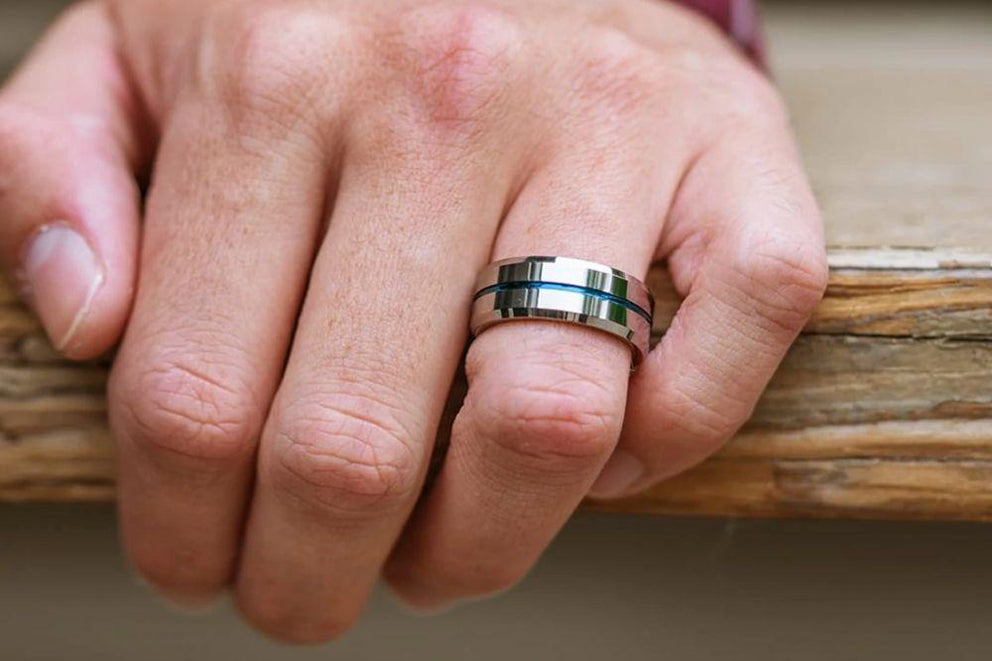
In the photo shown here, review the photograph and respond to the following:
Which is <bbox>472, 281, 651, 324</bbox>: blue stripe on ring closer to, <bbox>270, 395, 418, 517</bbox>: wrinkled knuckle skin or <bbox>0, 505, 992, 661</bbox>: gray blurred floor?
<bbox>270, 395, 418, 517</bbox>: wrinkled knuckle skin

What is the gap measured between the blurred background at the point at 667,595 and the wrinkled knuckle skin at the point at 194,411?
189 millimetres

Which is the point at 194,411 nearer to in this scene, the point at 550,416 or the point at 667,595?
the point at 550,416

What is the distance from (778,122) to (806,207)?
8 cm

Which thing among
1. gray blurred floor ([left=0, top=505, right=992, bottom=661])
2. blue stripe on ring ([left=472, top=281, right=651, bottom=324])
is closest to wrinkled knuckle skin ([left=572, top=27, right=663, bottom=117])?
blue stripe on ring ([left=472, top=281, right=651, bottom=324])

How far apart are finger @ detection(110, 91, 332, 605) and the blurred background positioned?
0.16m

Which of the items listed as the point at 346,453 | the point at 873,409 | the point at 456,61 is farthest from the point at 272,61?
the point at 873,409

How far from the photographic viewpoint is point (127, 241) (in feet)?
1.53

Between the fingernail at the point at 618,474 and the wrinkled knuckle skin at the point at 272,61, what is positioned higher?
the wrinkled knuckle skin at the point at 272,61

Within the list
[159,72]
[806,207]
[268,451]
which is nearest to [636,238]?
[806,207]

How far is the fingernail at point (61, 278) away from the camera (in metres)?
0.45

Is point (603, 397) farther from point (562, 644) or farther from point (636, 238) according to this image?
point (562, 644)

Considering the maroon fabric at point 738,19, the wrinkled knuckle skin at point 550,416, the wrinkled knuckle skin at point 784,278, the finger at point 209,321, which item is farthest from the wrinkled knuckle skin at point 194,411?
the maroon fabric at point 738,19

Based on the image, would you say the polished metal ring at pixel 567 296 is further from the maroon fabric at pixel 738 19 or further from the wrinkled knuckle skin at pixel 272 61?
the maroon fabric at pixel 738 19

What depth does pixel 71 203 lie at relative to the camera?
0.47m
